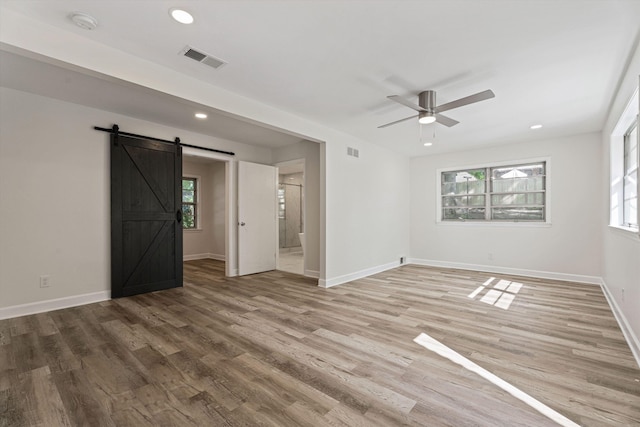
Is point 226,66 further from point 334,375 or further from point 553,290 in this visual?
point 553,290

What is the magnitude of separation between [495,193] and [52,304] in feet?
24.6

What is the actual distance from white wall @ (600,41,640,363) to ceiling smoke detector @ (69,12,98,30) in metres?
4.29

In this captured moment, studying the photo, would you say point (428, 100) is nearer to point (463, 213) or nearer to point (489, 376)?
point (489, 376)

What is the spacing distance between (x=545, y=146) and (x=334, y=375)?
5.68 meters

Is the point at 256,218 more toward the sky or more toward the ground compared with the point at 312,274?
more toward the sky

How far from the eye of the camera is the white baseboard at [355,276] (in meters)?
4.66

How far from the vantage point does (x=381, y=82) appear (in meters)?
3.04

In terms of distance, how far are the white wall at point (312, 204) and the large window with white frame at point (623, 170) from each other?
4028 millimetres

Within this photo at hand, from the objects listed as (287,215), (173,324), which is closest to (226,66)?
(173,324)

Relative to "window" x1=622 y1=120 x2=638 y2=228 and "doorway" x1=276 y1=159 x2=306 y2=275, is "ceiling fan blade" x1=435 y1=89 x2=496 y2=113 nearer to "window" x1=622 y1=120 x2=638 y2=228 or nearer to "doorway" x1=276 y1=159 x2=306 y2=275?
"window" x1=622 y1=120 x2=638 y2=228

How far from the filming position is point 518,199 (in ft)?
18.4

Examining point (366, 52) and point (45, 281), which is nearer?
point (366, 52)

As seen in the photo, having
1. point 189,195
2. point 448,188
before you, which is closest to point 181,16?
point 448,188

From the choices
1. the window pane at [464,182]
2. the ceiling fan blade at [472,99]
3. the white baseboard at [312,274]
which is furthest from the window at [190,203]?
the ceiling fan blade at [472,99]
